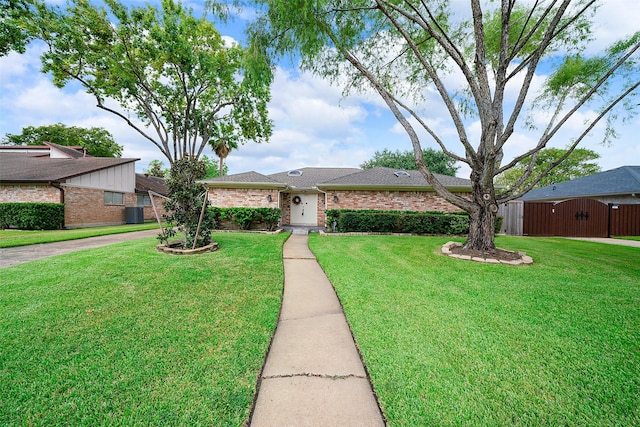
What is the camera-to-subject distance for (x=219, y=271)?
486cm

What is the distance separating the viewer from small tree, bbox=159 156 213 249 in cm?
666

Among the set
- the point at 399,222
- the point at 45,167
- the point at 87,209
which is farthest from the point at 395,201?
the point at 45,167

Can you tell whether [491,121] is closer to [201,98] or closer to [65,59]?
[201,98]

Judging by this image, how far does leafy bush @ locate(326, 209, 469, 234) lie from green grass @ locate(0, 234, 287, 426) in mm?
7081

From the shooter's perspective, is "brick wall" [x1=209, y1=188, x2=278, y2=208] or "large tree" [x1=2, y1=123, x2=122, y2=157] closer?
"brick wall" [x1=209, y1=188, x2=278, y2=208]

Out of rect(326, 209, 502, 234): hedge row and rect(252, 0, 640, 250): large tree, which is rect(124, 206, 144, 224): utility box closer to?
rect(326, 209, 502, 234): hedge row

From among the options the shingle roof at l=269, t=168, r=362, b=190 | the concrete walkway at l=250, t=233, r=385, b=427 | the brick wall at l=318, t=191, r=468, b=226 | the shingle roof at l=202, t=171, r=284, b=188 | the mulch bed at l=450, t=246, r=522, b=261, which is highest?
the shingle roof at l=269, t=168, r=362, b=190

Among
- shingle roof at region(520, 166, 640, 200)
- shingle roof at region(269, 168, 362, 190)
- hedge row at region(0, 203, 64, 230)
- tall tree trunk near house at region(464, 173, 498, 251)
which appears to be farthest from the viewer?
shingle roof at region(269, 168, 362, 190)

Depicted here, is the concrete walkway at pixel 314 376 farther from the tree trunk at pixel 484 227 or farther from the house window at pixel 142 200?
the house window at pixel 142 200

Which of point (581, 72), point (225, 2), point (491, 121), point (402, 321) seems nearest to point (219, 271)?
point (402, 321)

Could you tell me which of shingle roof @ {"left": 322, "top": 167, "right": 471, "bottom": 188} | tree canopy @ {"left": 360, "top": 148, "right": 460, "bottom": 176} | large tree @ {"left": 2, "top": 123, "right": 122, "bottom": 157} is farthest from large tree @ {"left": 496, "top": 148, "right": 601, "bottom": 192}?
large tree @ {"left": 2, "top": 123, "right": 122, "bottom": 157}

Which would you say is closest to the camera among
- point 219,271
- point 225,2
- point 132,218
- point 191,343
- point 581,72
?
point 191,343

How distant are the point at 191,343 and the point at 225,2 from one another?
7228mm

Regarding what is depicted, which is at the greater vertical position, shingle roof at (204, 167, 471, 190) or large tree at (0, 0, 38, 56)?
large tree at (0, 0, 38, 56)
